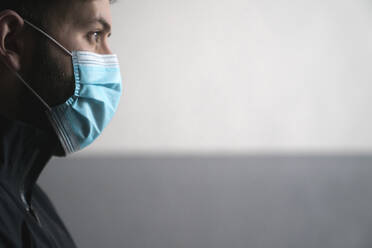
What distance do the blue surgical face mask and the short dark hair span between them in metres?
0.02

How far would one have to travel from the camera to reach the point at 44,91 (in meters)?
0.77

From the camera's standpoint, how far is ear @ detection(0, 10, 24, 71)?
74cm

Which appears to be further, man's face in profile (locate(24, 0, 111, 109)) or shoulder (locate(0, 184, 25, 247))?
man's face in profile (locate(24, 0, 111, 109))

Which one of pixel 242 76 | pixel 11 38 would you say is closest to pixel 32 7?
pixel 11 38

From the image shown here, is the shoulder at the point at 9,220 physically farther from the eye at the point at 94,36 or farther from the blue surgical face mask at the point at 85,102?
the eye at the point at 94,36

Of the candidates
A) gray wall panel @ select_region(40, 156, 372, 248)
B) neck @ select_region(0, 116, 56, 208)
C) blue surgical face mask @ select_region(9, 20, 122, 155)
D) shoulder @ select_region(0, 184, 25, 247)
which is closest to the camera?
shoulder @ select_region(0, 184, 25, 247)

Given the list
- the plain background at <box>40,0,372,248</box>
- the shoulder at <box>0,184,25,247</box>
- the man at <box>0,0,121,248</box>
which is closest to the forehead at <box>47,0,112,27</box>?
the man at <box>0,0,121,248</box>

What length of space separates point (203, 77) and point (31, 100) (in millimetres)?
1159

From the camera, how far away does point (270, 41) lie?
75.0 inches

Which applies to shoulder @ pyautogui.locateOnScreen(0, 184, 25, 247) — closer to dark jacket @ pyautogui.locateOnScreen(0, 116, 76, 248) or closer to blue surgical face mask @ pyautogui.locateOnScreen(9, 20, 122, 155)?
dark jacket @ pyautogui.locateOnScreen(0, 116, 76, 248)

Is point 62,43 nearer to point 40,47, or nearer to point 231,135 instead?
point 40,47

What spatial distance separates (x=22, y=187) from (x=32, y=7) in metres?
0.37

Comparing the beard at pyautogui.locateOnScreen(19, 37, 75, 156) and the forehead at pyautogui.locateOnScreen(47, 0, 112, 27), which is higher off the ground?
the forehead at pyautogui.locateOnScreen(47, 0, 112, 27)

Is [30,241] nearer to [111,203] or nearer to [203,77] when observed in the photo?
[111,203]
